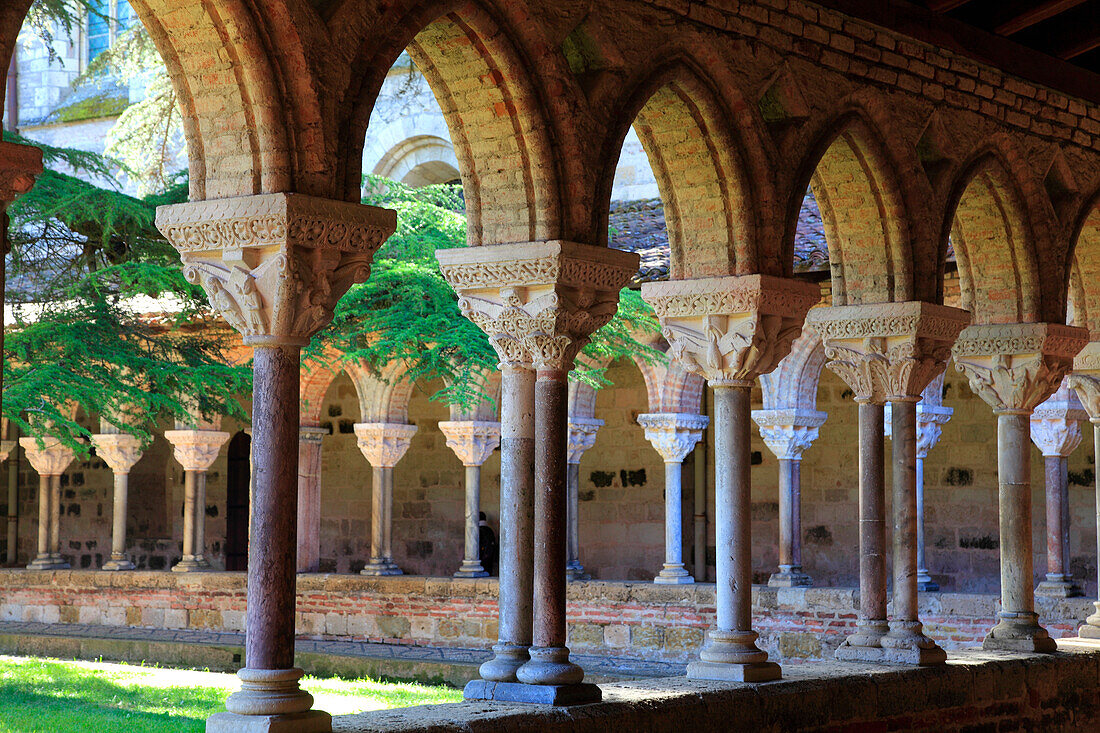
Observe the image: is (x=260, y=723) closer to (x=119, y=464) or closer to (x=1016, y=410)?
(x=1016, y=410)

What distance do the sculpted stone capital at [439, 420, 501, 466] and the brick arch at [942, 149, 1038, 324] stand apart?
710cm

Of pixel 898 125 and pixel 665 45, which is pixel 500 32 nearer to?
pixel 665 45

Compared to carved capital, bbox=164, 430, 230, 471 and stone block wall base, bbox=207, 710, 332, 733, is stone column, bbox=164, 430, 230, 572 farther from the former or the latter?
stone block wall base, bbox=207, 710, 332, 733

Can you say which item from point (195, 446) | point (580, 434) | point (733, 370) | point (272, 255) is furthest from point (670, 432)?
point (272, 255)

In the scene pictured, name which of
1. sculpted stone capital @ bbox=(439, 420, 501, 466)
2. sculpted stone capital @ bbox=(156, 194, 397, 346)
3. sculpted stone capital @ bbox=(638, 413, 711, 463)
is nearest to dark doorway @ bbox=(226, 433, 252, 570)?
sculpted stone capital @ bbox=(439, 420, 501, 466)

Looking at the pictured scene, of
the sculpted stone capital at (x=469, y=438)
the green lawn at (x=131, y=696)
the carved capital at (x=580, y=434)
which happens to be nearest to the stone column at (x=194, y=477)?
the sculpted stone capital at (x=469, y=438)

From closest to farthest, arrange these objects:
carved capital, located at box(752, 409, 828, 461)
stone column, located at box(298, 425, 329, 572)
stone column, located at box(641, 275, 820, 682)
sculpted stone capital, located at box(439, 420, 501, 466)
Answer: stone column, located at box(641, 275, 820, 682) → carved capital, located at box(752, 409, 828, 461) → sculpted stone capital, located at box(439, 420, 501, 466) → stone column, located at box(298, 425, 329, 572)

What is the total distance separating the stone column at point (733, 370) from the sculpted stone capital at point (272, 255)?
88.5 inches

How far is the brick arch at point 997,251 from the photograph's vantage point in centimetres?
826

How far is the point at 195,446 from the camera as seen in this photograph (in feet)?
51.3

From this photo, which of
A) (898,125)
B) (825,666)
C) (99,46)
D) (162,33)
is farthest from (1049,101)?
(99,46)

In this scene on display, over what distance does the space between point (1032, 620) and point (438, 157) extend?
12.0m

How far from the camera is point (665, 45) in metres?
6.11

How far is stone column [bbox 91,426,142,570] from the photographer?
15739mm
